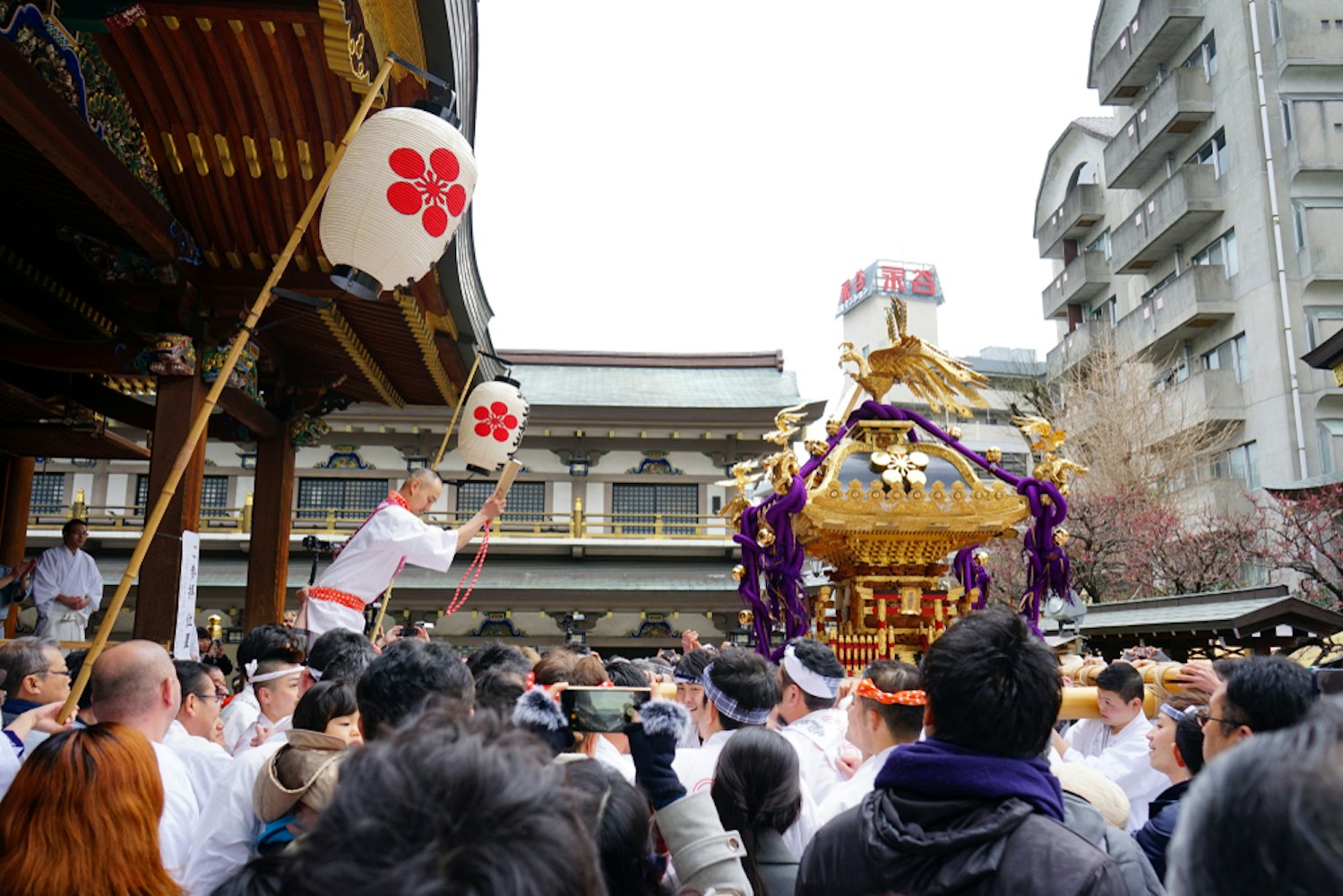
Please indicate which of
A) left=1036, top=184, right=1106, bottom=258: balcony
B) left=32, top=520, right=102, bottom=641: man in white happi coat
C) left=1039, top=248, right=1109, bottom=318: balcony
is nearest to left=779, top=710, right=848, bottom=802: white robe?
left=32, top=520, right=102, bottom=641: man in white happi coat

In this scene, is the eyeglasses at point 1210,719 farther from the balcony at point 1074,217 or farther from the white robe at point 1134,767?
the balcony at point 1074,217

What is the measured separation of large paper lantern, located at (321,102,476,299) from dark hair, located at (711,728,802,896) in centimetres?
297

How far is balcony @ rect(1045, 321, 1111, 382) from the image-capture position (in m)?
23.1

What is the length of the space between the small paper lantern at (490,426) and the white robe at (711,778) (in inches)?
201

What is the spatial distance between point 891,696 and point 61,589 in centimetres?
779

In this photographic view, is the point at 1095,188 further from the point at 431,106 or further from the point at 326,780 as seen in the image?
the point at 326,780

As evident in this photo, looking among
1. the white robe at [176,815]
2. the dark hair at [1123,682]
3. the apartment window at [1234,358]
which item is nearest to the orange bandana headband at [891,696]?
the dark hair at [1123,682]

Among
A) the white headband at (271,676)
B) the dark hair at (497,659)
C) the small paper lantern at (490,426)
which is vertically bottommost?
the white headband at (271,676)

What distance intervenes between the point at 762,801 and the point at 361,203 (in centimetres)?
321

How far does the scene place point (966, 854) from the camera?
5.23 ft

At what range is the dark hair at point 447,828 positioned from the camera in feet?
2.79

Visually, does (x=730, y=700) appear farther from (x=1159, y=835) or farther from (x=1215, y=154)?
(x=1215, y=154)

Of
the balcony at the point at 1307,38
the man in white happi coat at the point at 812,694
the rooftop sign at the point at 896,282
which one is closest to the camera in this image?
the man in white happi coat at the point at 812,694

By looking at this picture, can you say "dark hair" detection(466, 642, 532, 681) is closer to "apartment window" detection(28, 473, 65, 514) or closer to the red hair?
the red hair
